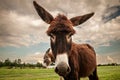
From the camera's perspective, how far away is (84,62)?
2367mm

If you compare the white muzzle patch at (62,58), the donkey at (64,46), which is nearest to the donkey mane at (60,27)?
the donkey at (64,46)

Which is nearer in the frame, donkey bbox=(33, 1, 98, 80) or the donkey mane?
donkey bbox=(33, 1, 98, 80)

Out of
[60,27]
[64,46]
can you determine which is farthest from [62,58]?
[60,27]

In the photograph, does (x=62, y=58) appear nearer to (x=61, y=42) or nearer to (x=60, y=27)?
(x=61, y=42)

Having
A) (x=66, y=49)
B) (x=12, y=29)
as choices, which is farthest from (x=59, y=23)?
(x=12, y=29)

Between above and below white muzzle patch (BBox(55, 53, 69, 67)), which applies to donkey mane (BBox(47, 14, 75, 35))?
above

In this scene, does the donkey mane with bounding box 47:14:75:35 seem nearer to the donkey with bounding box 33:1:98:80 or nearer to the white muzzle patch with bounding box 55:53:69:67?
the donkey with bounding box 33:1:98:80

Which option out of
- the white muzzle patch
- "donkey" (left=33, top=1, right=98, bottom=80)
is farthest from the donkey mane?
the white muzzle patch

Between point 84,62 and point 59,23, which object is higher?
point 59,23

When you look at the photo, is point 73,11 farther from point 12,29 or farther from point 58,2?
point 12,29

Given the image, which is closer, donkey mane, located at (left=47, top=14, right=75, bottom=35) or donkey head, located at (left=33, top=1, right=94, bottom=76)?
donkey head, located at (left=33, top=1, right=94, bottom=76)

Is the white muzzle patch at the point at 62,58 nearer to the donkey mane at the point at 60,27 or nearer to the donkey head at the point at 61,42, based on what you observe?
the donkey head at the point at 61,42

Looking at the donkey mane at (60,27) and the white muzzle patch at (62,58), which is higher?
the donkey mane at (60,27)

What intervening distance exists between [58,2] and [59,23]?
2290 mm
